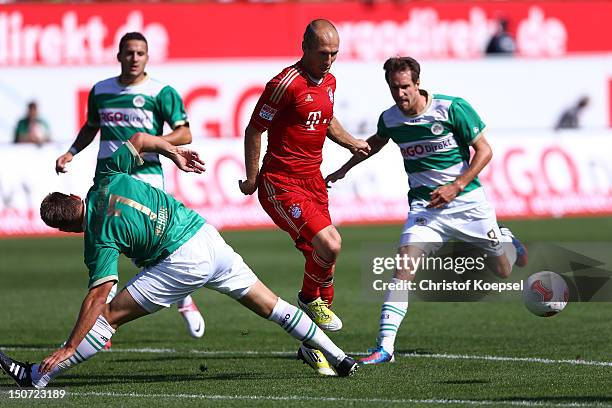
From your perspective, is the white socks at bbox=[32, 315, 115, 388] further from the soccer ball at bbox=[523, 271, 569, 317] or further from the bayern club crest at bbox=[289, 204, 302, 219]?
the soccer ball at bbox=[523, 271, 569, 317]

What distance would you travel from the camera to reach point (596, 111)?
112ft

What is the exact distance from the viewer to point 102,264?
832 centimetres

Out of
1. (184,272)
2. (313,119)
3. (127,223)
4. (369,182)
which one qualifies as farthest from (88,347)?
(369,182)

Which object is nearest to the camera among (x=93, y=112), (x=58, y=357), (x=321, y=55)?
(x=58, y=357)

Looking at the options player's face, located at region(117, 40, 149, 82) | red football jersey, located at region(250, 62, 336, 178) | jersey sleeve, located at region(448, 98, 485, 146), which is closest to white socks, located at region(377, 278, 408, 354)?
red football jersey, located at region(250, 62, 336, 178)

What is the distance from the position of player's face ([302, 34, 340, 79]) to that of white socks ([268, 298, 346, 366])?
202cm

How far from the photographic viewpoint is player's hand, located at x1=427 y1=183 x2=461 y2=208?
1035 centimetres

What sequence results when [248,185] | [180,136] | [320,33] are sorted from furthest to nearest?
[180,136]
[248,185]
[320,33]

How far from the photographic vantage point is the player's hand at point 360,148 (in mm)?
10703

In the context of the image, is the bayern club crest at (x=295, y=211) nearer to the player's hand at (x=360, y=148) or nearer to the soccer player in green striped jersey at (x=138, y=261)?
the player's hand at (x=360, y=148)

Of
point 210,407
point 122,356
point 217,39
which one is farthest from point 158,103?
point 217,39

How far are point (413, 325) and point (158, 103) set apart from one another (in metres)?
3.50

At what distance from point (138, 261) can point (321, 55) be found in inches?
92.1

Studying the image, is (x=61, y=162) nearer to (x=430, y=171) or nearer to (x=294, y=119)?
(x=294, y=119)
